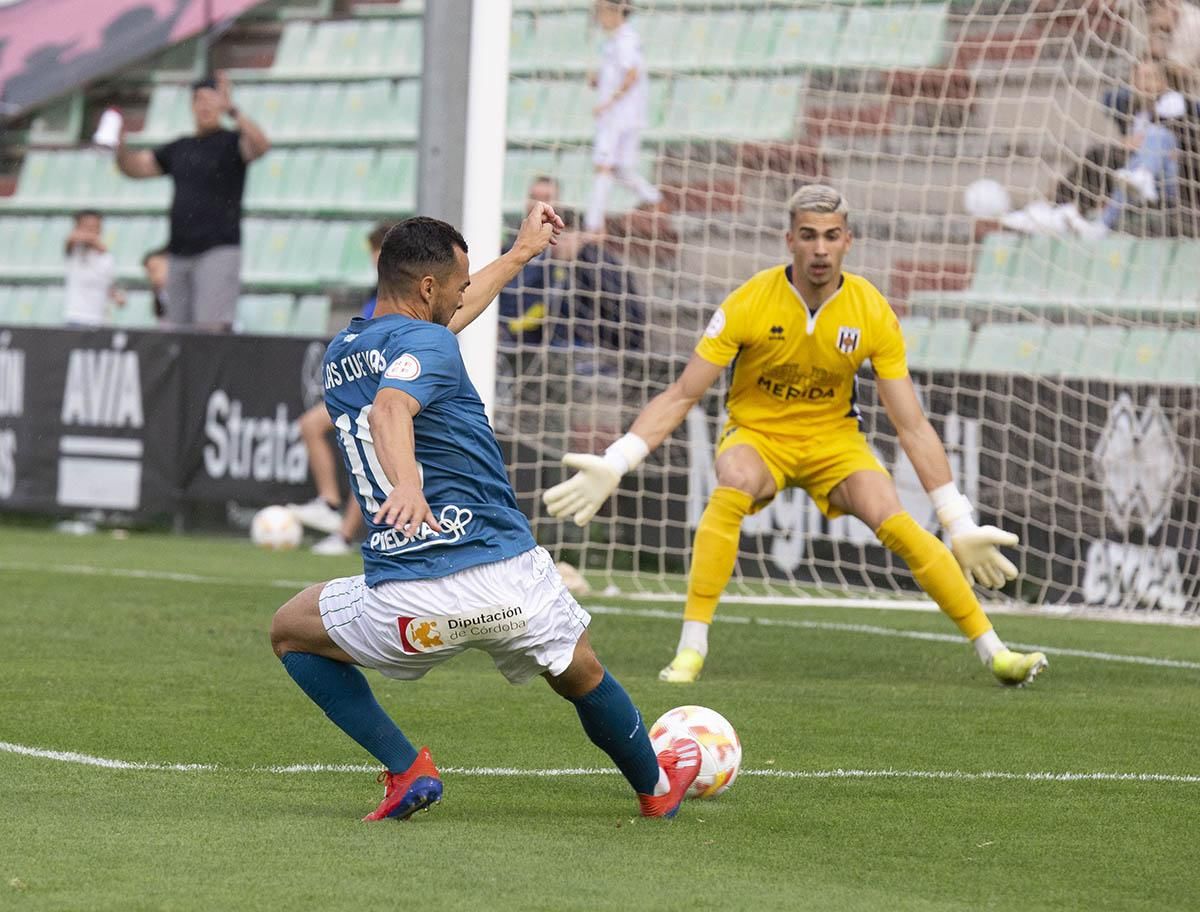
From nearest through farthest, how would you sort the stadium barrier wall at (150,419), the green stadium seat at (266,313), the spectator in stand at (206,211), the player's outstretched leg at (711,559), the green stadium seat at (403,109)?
1. the player's outstretched leg at (711,559)
2. the stadium barrier wall at (150,419)
3. the spectator in stand at (206,211)
4. the green stadium seat at (266,313)
5. the green stadium seat at (403,109)

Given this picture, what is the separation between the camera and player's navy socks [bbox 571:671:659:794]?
4.54 meters

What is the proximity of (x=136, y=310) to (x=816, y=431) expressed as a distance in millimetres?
11769

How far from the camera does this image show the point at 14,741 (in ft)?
18.1

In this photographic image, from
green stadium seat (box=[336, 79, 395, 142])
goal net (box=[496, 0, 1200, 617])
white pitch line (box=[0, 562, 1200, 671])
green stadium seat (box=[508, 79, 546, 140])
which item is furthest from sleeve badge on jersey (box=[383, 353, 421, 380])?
green stadium seat (box=[336, 79, 395, 142])

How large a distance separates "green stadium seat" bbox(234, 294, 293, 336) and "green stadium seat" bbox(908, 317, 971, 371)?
24.0ft

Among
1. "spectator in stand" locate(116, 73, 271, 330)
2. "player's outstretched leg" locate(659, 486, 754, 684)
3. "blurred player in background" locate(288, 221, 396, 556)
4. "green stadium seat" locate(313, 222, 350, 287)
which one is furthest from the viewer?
"green stadium seat" locate(313, 222, 350, 287)

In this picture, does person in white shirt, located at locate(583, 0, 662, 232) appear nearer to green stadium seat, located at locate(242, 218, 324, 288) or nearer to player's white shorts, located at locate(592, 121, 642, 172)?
player's white shorts, located at locate(592, 121, 642, 172)

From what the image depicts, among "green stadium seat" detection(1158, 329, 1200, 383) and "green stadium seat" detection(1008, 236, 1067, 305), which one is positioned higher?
"green stadium seat" detection(1008, 236, 1067, 305)

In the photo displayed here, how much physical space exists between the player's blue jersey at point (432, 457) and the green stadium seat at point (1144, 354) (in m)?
6.70

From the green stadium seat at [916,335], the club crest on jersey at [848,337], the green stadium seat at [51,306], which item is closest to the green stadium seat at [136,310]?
the green stadium seat at [51,306]

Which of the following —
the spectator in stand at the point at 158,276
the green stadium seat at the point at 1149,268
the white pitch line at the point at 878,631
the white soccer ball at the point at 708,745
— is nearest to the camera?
the white soccer ball at the point at 708,745

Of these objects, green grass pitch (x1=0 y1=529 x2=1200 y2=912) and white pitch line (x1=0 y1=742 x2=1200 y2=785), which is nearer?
green grass pitch (x1=0 y1=529 x2=1200 y2=912)

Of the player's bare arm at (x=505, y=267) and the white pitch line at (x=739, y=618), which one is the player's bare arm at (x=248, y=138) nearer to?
the white pitch line at (x=739, y=618)

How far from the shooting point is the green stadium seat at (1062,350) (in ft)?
35.8
